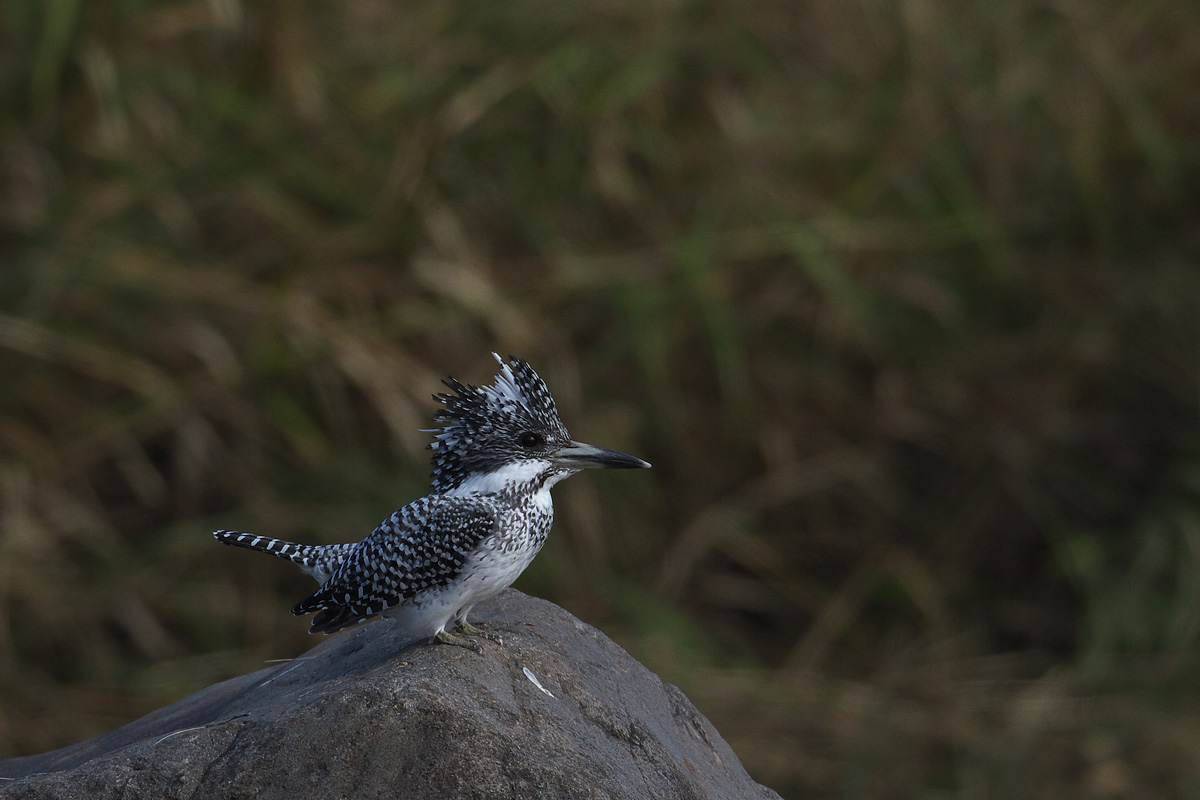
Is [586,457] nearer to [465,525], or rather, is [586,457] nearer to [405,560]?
[465,525]

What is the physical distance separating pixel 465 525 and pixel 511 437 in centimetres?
38

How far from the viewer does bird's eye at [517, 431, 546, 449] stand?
14.1 ft

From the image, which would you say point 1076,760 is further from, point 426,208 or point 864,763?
point 426,208

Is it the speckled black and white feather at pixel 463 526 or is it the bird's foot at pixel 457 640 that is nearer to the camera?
the bird's foot at pixel 457 640

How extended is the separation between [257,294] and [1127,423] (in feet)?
17.8

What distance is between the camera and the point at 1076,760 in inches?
279

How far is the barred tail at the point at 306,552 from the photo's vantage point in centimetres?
446

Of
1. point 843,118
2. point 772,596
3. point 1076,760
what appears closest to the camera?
point 1076,760

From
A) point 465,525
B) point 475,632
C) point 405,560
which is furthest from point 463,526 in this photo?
point 475,632

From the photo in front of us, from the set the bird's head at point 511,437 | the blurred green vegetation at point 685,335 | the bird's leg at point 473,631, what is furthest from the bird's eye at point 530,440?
the blurred green vegetation at point 685,335

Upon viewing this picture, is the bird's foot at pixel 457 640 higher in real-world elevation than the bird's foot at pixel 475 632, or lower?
higher

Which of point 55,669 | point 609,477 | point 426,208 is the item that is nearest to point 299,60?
point 426,208

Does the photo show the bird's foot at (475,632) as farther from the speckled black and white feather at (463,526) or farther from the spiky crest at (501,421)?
the spiky crest at (501,421)

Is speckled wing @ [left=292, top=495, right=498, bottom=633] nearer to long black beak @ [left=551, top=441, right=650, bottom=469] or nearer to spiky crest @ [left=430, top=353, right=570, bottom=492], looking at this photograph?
spiky crest @ [left=430, top=353, right=570, bottom=492]
